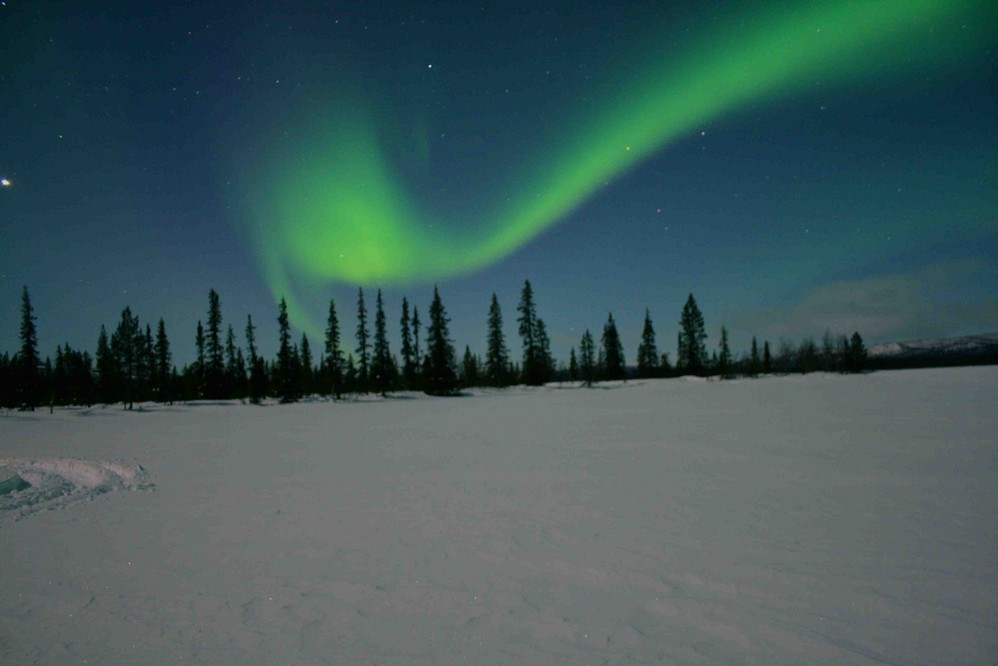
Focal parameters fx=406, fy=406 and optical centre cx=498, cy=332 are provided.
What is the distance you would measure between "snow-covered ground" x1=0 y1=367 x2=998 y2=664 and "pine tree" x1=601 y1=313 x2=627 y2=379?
60.0 meters

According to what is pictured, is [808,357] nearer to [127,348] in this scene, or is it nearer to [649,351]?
[649,351]

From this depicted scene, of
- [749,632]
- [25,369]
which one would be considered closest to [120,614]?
[749,632]

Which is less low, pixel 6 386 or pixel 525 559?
pixel 6 386

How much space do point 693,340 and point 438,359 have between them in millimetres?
45601

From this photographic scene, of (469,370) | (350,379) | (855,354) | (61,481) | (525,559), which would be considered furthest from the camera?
(469,370)

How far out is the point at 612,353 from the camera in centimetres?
7219

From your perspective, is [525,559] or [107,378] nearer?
[525,559]

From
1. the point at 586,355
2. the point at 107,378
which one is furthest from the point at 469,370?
the point at 107,378

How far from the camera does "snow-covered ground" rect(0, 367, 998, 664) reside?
4020mm

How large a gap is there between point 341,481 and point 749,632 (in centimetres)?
916

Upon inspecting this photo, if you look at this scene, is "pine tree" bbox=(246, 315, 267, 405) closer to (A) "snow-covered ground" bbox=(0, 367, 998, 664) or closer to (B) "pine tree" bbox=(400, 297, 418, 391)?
(B) "pine tree" bbox=(400, 297, 418, 391)

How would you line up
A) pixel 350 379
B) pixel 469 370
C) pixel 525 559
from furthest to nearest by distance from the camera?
1. pixel 469 370
2. pixel 350 379
3. pixel 525 559

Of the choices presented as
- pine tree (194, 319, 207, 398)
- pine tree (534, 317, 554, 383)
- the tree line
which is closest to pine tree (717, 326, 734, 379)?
the tree line

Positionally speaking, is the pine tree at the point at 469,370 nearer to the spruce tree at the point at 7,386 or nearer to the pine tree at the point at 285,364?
the pine tree at the point at 285,364
